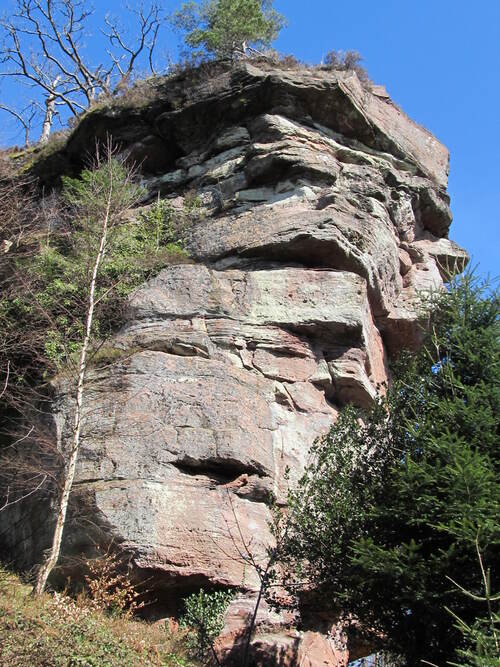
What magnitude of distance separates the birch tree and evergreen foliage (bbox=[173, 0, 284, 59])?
14.1ft

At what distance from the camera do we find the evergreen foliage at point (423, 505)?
753 centimetres

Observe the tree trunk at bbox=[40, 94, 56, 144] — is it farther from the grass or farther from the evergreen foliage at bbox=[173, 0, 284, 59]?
the grass

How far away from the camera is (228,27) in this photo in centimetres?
1931

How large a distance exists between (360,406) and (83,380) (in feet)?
14.4

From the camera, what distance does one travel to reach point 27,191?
1795cm

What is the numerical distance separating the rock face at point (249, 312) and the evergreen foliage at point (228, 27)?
5.04 feet

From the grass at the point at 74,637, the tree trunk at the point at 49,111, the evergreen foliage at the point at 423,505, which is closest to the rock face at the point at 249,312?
the grass at the point at 74,637

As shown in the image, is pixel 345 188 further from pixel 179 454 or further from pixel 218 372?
pixel 179 454

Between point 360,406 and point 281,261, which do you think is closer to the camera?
point 360,406

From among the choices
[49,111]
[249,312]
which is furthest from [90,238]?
[49,111]

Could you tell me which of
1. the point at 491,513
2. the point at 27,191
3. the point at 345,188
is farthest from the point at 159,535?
the point at 27,191

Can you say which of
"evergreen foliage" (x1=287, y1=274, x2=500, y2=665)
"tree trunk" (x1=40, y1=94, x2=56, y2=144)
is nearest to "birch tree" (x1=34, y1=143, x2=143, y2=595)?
"evergreen foliage" (x1=287, y1=274, x2=500, y2=665)

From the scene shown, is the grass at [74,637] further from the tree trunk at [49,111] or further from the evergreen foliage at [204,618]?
the tree trunk at [49,111]

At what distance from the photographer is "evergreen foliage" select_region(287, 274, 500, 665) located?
7.53 m
